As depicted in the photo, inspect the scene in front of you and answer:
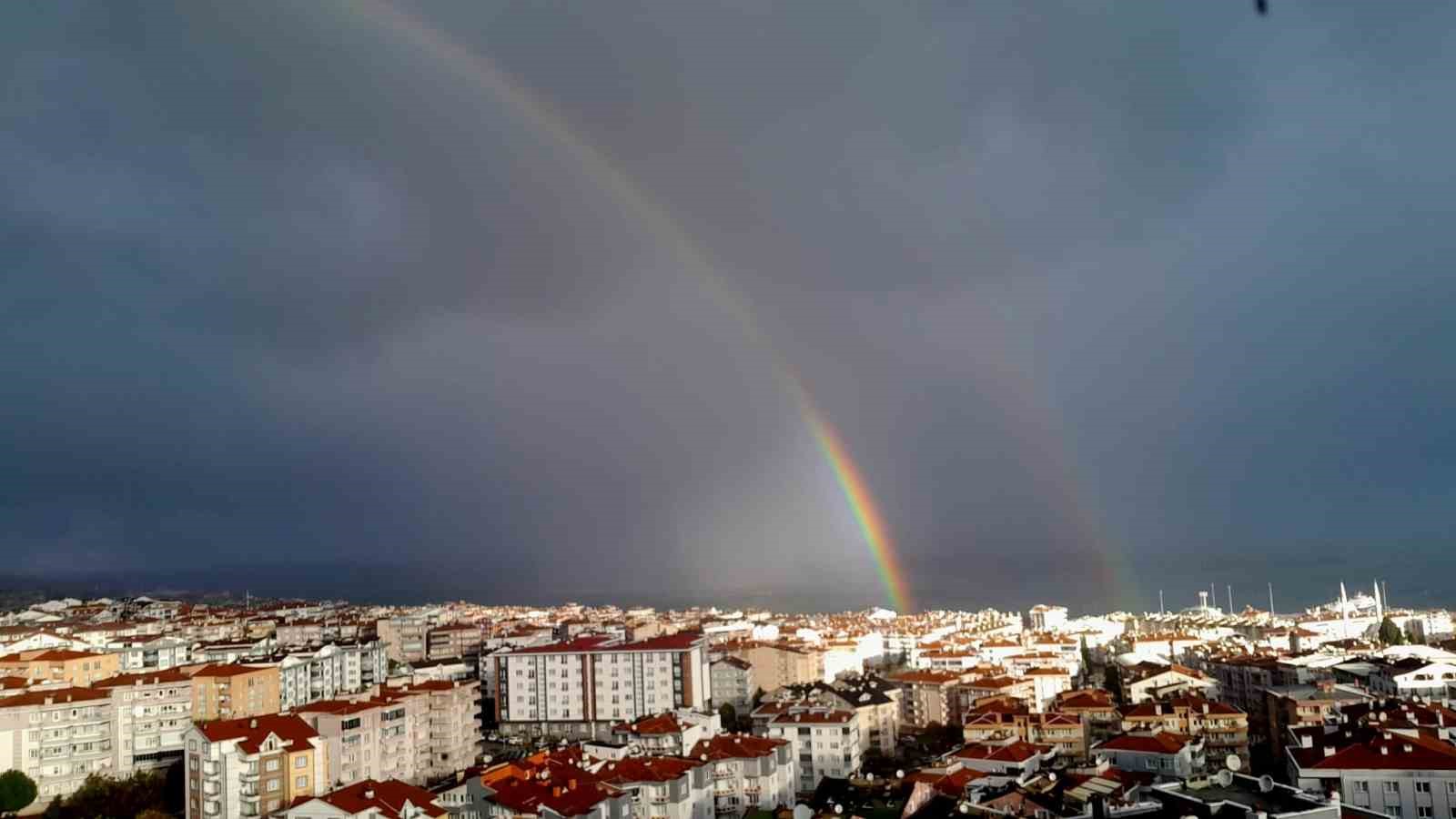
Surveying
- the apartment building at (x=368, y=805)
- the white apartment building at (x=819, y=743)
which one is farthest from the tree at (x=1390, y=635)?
the apartment building at (x=368, y=805)

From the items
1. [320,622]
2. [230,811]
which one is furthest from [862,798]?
[320,622]

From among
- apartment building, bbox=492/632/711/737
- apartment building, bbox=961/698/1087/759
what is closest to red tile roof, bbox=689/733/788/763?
apartment building, bbox=961/698/1087/759

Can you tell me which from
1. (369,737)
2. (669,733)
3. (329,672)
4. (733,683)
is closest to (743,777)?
(669,733)

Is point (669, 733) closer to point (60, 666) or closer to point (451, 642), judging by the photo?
point (60, 666)

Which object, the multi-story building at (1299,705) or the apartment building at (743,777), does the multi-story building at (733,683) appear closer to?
the apartment building at (743,777)

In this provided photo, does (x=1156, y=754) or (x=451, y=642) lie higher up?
(x=451, y=642)

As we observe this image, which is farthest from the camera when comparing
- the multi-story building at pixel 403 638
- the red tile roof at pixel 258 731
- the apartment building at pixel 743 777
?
the multi-story building at pixel 403 638
